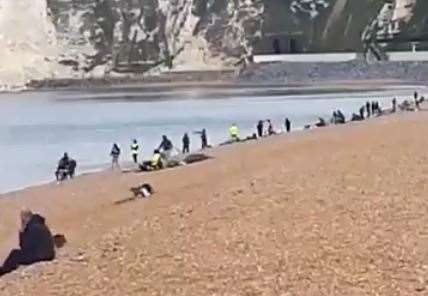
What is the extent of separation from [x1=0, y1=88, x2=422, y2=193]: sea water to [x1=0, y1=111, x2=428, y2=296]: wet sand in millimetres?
10187

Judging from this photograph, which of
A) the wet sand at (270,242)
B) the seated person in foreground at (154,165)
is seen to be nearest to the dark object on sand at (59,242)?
the wet sand at (270,242)

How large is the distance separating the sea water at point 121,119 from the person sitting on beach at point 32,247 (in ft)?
40.0

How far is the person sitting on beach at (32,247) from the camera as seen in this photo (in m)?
10.6

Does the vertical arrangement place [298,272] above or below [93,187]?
above

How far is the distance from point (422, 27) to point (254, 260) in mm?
82420

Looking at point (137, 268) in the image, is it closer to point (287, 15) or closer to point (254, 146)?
point (254, 146)

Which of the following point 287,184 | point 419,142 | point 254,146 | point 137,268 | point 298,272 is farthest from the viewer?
point 254,146

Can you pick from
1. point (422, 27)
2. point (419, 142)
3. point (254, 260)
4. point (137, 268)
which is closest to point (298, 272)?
point (254, 260)

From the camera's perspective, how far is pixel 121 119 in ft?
151

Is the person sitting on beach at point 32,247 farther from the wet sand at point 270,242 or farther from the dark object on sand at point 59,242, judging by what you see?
the dark object on sand at point 59,242

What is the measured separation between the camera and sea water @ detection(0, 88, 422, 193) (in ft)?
99.4

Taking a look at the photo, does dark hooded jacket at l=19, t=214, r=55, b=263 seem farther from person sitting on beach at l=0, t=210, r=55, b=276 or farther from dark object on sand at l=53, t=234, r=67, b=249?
dark object on sand at l=53, t=234, r=67, b=249

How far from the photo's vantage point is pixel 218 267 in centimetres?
873

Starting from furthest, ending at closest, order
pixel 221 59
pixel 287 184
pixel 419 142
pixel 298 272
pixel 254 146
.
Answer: pixel 221 59
pixel 254 146
pixel 419 142
pixel 287 184
pixel 298 272
